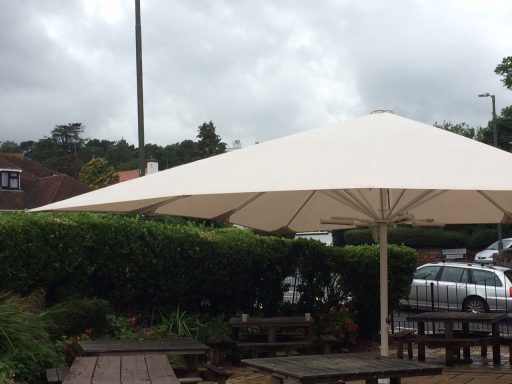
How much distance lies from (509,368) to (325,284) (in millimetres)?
3239

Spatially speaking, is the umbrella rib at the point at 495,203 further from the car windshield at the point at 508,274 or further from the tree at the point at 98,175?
the tree at the point at 98,175

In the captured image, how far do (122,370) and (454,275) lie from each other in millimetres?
16311

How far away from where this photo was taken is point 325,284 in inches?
492

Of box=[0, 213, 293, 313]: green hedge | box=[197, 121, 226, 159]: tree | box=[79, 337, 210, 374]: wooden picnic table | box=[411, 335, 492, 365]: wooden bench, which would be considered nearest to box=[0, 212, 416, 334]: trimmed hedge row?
box=[0, 213, 293, 313]: green hedge

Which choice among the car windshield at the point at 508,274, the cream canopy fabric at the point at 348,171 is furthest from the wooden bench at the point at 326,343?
the car windshield at the point at 508,274

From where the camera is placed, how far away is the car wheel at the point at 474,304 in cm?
2066

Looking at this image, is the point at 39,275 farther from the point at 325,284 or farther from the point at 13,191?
the point at 13,191

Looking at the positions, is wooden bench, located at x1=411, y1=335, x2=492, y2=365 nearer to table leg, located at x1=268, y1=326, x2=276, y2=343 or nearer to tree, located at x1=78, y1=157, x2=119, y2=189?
table leg, located at x1=268, y1=326, x2=276, y2=343

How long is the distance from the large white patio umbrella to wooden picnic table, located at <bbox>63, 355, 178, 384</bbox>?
4.11 ft

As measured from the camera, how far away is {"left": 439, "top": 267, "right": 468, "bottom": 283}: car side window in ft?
68.5

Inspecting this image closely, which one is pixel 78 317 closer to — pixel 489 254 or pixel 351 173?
pixel 351 173

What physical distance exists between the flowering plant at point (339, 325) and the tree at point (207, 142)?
53.4m

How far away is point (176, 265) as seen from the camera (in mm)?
11031

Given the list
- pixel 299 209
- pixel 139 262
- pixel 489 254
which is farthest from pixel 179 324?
pixel 489 254
